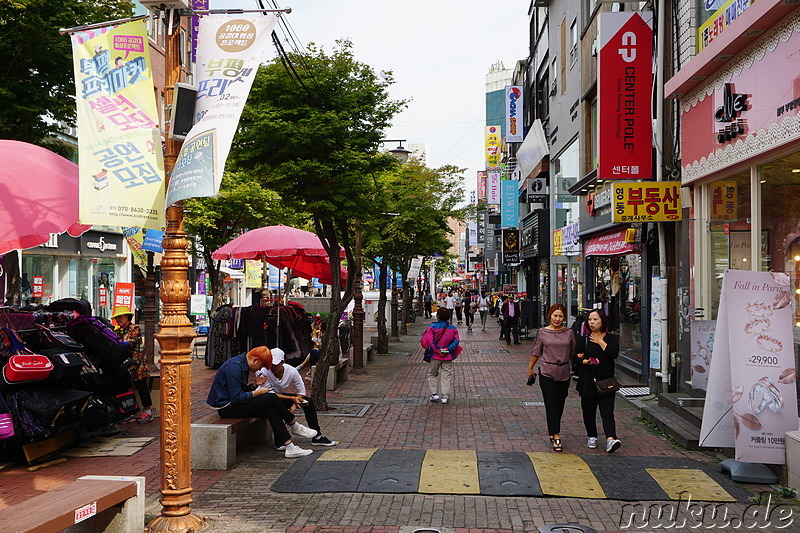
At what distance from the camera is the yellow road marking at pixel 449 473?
265 inches

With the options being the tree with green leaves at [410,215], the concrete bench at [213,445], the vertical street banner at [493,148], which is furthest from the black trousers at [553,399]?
the vertical street banner at [493,148]

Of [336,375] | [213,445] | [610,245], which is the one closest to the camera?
[213,445]

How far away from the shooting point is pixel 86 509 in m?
4.73

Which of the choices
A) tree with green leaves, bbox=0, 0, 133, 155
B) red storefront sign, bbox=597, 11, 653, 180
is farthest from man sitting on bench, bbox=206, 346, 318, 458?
red storefront sign, bbox=597, 11, 653, 180

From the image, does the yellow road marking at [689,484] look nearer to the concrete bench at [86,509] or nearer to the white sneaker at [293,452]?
the white sneaker at [293,452]

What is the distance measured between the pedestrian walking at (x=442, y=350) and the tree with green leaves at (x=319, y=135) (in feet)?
5.48

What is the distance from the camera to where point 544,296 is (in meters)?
31.1

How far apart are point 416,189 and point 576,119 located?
19.9 ft

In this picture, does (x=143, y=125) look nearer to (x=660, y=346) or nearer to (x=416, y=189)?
(x=660, y=346)

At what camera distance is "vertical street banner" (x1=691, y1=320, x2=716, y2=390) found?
9367 mm

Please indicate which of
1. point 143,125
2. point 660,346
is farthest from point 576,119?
point 143,125

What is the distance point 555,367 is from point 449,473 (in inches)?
79.9

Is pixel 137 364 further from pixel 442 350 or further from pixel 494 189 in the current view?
pixel 494 189

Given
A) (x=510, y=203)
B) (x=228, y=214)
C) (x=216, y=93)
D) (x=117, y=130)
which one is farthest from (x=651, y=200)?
(x=510, y=203)
